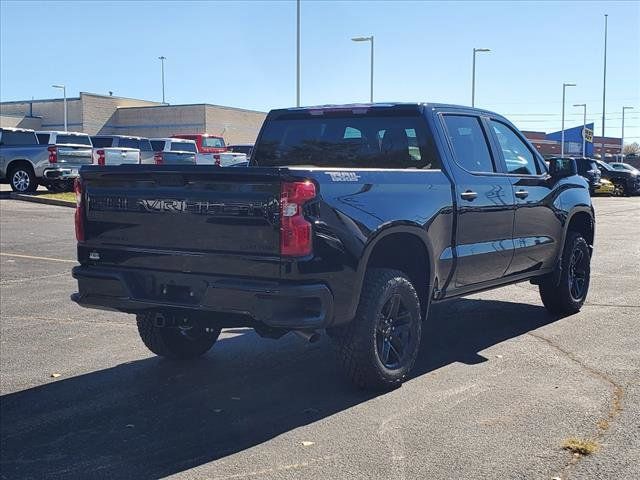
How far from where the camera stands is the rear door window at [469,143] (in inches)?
249

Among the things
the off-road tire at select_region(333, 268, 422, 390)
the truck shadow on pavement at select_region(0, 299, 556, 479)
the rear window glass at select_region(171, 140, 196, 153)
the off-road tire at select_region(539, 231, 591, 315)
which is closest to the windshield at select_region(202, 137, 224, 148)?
the rear window glass at select_region(171, 140, 196, 153)

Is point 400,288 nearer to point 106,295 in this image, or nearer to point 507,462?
point 507,462

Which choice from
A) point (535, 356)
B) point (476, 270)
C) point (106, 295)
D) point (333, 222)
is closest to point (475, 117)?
point (476, 270)

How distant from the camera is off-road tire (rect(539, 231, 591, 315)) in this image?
774 centimetres

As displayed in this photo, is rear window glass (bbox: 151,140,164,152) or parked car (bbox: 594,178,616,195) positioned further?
parked car (bbox: 594,178,616,195)

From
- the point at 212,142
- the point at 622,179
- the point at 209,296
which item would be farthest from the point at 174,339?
the point at 212,142

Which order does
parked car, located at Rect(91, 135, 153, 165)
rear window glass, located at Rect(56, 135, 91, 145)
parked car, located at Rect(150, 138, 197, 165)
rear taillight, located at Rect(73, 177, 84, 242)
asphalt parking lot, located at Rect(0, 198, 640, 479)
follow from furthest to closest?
parked car, located at Rect(91, 135, 153, 165), parked car, located at Rect(150, 138, 197, 165), rear window glass, located at Rect(56, 135, 91, 145), rear taillight, located at Rect(73, 177, 84, 242), asphalt parking lot, located at Rect(0, 198, 640, 479)

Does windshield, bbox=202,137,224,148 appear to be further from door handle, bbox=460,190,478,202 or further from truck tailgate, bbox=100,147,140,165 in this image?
door handle, bbox=460,190,478,202

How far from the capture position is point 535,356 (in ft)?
20.4

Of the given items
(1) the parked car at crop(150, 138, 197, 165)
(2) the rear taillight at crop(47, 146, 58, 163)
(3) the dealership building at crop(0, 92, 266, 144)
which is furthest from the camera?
(3) the dealership building at crop(0, 92, 266, 144)

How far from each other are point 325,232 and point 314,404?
1.18 metres

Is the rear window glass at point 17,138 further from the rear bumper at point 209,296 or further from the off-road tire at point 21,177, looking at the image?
the rear bumper at point 209,296

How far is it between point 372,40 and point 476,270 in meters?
34.8

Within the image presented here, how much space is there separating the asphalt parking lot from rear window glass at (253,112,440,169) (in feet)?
5.26
